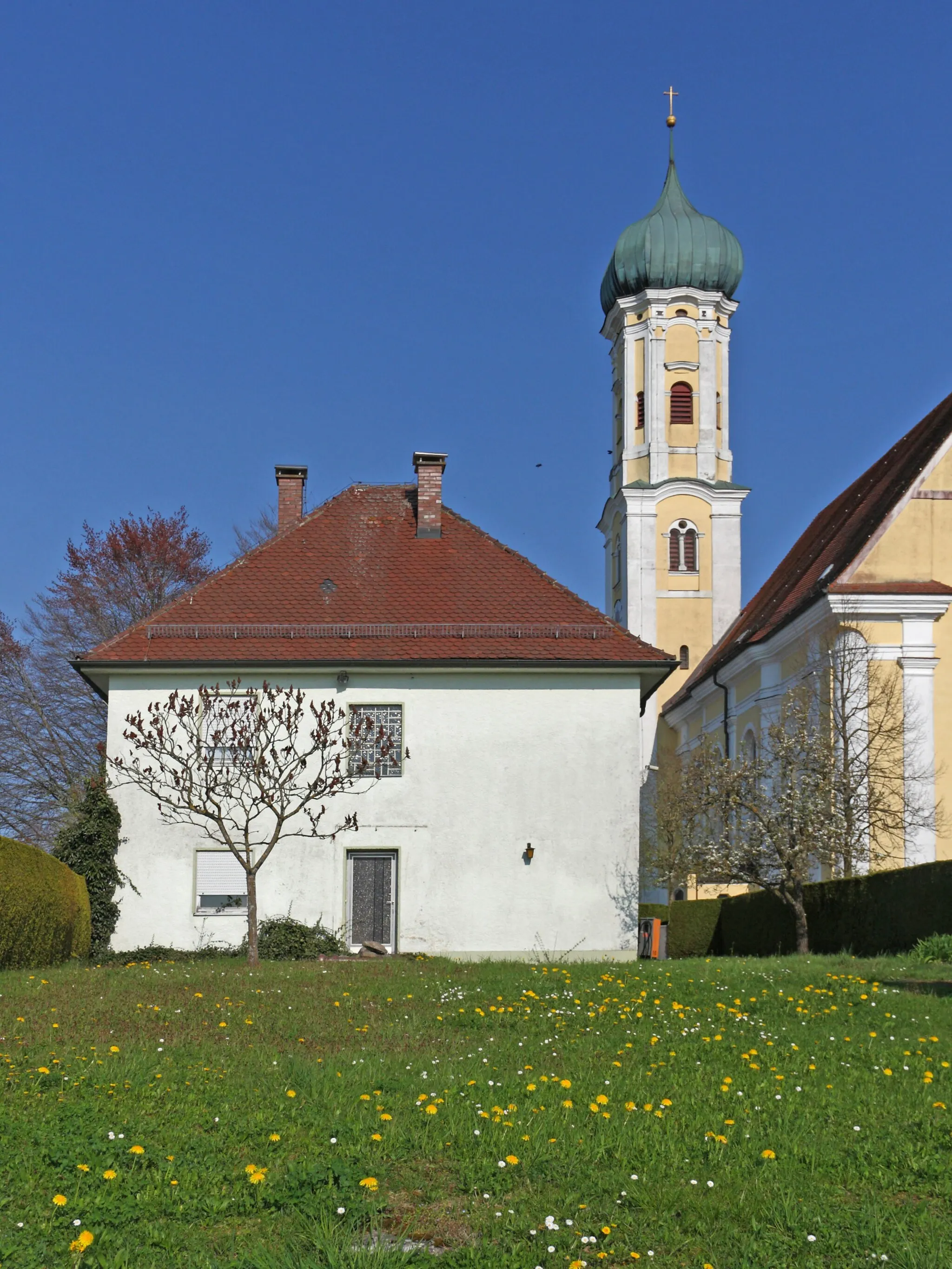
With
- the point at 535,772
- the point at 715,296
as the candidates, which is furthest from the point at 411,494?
the point at 715,296

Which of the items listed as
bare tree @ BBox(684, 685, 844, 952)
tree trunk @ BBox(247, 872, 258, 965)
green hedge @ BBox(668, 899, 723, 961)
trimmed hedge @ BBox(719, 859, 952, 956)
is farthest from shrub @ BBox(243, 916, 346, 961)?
green hedge @ BBox(668, 899, 723, 961)

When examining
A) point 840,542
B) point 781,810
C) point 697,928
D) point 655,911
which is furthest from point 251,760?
point 840,542

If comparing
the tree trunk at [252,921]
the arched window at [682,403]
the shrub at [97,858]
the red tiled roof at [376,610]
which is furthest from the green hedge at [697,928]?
the arched window at [682,403]

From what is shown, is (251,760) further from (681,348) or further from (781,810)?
(681,348)

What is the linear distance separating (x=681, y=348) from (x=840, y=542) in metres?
21.8

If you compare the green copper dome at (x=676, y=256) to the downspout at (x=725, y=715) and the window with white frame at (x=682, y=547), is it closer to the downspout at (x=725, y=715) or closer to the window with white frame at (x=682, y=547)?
the window with white frame at (x=682, y=547)

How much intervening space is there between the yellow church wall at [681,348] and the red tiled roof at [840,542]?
34.7 feet

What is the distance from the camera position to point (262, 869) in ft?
78.9

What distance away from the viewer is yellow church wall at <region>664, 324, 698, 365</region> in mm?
55375

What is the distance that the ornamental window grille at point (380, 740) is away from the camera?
2397cm

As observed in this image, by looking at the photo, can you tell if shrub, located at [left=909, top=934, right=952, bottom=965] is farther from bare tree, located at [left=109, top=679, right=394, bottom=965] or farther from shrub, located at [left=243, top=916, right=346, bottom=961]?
shrub, located at [left=243, top=916, right=346, bottom=961]

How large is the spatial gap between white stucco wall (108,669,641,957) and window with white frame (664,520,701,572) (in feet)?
97.4

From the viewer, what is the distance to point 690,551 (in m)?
54.0

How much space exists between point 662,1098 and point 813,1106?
0.91 m
